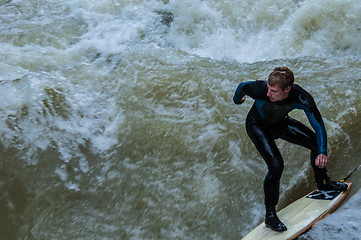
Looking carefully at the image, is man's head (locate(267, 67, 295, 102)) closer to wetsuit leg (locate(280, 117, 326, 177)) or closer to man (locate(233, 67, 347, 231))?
man (locate(233, 67, 347, 231))

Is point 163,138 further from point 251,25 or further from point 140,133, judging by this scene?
point 251,25

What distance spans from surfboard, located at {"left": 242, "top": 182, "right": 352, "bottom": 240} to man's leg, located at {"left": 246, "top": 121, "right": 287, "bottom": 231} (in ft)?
0.21

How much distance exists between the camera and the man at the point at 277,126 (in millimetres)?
2668

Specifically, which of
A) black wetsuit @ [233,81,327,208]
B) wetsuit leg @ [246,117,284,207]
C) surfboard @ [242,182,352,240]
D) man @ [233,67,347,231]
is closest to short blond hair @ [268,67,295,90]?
man @ [233,67,347,231]

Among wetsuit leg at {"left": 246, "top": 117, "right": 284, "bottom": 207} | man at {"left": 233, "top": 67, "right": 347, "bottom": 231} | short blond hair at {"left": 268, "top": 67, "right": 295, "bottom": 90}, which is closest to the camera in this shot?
short blond hair at {"left": 268, "top": 67, "right": 295, "bottom": 90}

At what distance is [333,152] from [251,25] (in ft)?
10.4

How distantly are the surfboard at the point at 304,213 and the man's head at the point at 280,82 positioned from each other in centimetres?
93

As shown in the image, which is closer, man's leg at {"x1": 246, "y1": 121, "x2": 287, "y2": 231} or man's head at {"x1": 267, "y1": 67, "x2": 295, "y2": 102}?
man's head at {"x1": 267, "y1": 67, "x2": 295, "y2": 102}

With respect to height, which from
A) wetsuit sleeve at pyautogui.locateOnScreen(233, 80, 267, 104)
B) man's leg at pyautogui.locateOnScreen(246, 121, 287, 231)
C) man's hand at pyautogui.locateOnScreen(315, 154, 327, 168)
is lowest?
man's leg at pyautogui.locateOnScreen(246, 121, 287, 231)

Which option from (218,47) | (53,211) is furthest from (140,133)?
(218,47)

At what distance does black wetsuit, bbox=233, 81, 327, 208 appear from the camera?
2721 mm

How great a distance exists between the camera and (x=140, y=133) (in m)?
4.14

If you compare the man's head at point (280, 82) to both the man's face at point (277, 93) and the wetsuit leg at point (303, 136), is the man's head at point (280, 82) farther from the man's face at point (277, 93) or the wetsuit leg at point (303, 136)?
the wetsuit leg at point (303, 136)

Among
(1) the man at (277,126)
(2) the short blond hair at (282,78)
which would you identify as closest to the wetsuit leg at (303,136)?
(1) the man at (277,126)
